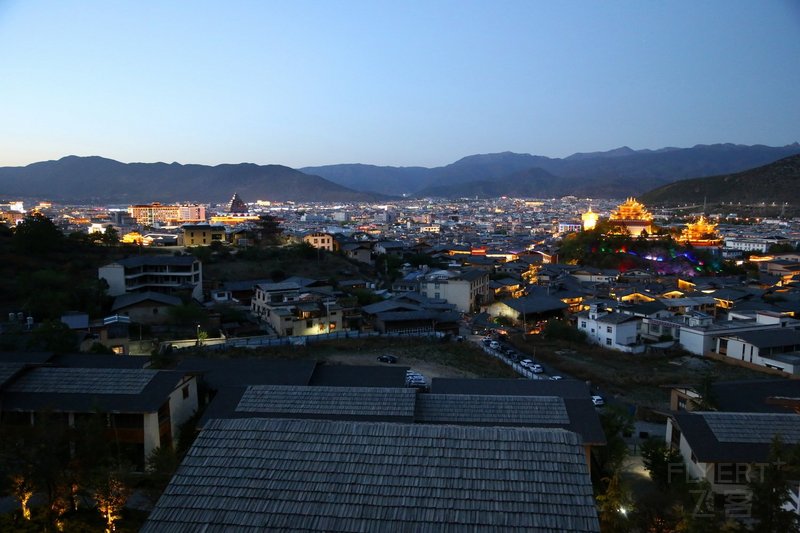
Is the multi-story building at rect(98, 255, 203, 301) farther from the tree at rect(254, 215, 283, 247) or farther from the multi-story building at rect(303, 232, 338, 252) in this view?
the multi-story building at rect(303, 232, 338, 252)

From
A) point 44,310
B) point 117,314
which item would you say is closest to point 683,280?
point 117,314

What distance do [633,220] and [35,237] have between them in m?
42.6

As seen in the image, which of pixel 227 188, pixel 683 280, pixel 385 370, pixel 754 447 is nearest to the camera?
pixel 754 447

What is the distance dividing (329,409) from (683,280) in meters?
26.8

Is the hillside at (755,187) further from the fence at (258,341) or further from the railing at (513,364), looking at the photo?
the fence at (258,341)

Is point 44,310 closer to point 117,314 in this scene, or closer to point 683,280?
point 117,314

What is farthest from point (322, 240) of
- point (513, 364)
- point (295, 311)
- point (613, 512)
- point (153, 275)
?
point (613, 512)

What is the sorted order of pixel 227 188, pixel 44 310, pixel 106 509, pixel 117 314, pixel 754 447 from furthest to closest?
pixel 227 188, pixel 117 314, pixel 44 310, pixel 754 447, pixel 106 509

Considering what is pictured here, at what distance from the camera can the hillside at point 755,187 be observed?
76625 millimetres

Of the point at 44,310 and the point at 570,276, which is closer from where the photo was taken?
the point at 44,310

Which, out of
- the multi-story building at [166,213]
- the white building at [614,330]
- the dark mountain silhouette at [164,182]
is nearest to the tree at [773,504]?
the white building at [614,330]

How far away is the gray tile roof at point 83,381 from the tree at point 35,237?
53.2 ft

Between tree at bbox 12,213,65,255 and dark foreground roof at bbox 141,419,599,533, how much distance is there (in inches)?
878

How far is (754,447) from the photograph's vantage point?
7.45m
